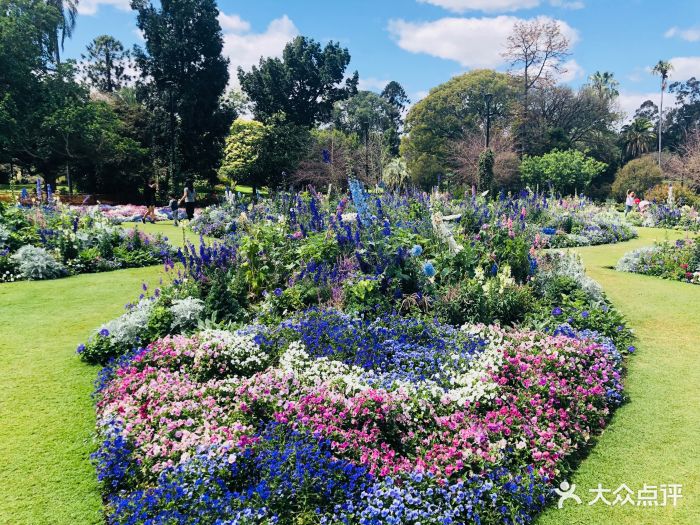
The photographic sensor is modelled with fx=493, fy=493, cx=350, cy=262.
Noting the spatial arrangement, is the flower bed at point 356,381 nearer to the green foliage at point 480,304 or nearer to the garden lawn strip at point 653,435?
the green foliage at point 480,304

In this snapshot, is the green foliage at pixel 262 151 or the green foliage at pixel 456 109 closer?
the green foliage at pixel 262 151

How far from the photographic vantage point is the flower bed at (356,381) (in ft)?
8.96

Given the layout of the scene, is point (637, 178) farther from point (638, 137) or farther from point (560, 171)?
point (638, 137)

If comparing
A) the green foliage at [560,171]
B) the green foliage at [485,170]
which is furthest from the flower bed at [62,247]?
the green foliage at [560,171]

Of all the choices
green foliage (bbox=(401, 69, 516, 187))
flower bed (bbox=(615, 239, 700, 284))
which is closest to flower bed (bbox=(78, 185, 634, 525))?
flower bed (bbox=(615, 239, 700, 284))

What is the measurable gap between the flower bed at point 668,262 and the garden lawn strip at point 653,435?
8.60 ft

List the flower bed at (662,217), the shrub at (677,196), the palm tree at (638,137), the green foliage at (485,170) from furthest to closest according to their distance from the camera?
1. the palm tree at (638,137)
2. the shrub at (677,196)
3. the green foliage at (485,170)
4. the flower bed at (662,217)

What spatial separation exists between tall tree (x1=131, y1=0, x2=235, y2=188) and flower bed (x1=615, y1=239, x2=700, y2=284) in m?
24.7

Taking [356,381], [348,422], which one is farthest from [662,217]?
[348,422]

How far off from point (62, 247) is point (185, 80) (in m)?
22.9

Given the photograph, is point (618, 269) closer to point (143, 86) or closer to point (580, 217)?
point (580, 217)

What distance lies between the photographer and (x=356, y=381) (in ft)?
11.8

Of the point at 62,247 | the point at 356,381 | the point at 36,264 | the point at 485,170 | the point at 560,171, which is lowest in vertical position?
the point at 356,381

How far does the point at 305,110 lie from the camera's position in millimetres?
34906
